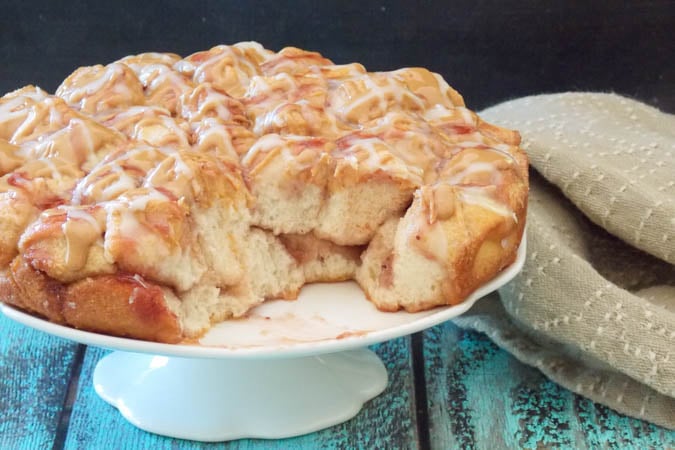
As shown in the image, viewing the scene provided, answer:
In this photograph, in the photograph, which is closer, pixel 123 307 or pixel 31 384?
pixel 123 307

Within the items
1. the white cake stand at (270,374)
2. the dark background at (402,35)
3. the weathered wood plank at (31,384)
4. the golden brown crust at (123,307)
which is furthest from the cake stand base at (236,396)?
the dark background at (402,35)

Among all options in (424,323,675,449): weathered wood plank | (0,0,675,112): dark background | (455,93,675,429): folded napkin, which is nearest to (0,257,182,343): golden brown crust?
(424,323,675,449): weathered wood plank

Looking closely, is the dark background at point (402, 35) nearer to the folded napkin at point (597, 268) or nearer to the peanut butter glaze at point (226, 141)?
the folded napkin at point (597, 268)

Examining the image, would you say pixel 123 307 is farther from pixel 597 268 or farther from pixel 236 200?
pixel 597 268

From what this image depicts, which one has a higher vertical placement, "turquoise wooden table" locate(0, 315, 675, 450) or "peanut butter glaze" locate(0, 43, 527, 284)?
"peanut butter glaze" locate(0, 43, 527, 284)

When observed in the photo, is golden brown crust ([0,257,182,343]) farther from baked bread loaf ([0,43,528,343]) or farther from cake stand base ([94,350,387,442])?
cake stand base ([94,350,387,442])

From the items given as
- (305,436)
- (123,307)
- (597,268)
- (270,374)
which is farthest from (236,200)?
(597,268)

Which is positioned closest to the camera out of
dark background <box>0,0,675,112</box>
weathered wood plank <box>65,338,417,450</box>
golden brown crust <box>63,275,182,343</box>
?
golden brown crust <box>63,275,182,343</box>
